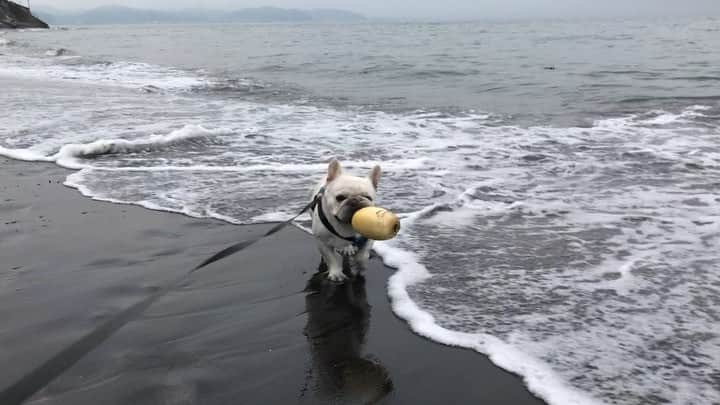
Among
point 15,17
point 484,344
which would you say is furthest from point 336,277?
point 15,17

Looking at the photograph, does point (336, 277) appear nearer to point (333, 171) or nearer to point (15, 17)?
point (333, 171)

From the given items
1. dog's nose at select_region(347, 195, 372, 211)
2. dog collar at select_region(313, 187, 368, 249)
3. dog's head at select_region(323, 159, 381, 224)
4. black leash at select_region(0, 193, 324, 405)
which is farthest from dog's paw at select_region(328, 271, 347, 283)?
black leash at select_region(0, 193, 324, 405)

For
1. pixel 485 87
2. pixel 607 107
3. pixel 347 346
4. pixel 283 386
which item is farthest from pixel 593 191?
pixel 485 87

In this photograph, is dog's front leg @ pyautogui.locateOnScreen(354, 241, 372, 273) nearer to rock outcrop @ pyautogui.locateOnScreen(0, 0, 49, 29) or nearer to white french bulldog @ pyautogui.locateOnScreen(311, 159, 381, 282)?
white french bulldog @ pyautogui.locateOnScreen(311, 159, 381, 282)

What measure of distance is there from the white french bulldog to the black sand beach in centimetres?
23

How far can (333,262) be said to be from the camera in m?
4.74

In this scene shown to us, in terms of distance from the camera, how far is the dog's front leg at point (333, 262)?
470 cm

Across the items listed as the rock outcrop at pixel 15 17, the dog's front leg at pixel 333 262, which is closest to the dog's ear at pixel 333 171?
the dog's front leg at pixel 333 262

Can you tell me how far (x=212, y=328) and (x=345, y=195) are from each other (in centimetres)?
132

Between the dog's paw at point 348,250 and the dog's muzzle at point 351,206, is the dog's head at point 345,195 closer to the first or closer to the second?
the dog's muzzle at point 351,206

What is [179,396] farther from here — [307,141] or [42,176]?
[307,141]

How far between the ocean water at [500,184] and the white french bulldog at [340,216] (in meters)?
0.49

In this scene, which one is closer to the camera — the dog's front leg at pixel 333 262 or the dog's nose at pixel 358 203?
the dog's nose at pixel 358 203

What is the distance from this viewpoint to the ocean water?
3914mm
